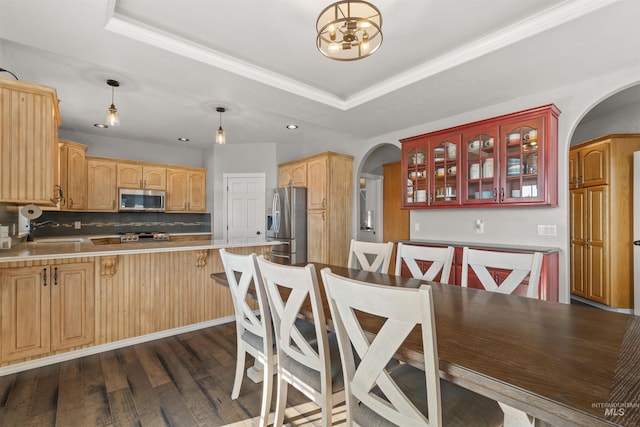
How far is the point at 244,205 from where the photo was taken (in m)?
5.65

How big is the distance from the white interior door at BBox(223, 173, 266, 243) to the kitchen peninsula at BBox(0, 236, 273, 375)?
2218 millimetres

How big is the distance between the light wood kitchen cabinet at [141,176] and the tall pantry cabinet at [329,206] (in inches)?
104

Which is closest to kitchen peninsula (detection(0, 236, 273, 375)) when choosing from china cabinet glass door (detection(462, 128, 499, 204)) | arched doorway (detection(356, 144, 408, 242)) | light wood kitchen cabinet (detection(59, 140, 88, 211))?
light wood kitchen cabinet (detection(59, 140, 88, 211))

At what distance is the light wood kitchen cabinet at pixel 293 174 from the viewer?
197 inches

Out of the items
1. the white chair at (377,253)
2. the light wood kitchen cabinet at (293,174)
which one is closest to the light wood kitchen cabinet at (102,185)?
the light wood kitchen cabinet at (293,174)

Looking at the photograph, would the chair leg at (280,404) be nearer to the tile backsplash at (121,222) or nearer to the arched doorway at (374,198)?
the arched doorway at (374,198)

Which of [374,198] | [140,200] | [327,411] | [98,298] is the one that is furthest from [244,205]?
[327,411]

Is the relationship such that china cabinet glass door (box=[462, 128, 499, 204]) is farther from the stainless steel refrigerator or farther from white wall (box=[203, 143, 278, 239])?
white wall (box=[203, 143, 278, 239])

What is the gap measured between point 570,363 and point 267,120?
4.20m

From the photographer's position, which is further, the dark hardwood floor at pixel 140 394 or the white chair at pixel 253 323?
the dark hardwood floor at pixel 140 394

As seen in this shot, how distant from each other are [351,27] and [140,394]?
2.68m

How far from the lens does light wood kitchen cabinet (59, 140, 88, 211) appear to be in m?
4.50

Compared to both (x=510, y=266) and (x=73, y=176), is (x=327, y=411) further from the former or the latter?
(x=73, y=176)

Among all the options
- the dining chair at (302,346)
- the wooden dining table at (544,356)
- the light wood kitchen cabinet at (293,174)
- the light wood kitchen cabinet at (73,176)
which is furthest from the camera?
the light wood kitchen cabinet at (293,174)
